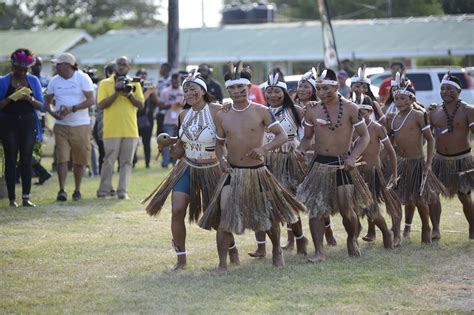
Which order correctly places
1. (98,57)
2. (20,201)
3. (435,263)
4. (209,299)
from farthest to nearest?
(98,57)
(20,201)
(435,263)
(209,299)

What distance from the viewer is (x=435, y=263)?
31.5ft

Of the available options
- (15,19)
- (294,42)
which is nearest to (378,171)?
(294,42)

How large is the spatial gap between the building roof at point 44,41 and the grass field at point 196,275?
36944 mm

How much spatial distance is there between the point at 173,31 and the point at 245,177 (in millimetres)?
15037

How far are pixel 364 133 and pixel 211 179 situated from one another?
1.62m

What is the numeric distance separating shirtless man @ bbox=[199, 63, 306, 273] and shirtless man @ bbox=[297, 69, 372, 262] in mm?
549

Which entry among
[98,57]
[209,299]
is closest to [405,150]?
[209,299]

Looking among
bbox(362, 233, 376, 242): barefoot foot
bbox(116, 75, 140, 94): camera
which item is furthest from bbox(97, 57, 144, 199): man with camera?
bbox(362, 233, 376, 242): barefoot foot

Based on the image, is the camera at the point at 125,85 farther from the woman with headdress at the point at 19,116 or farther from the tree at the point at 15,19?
the tree at the point at 15,19

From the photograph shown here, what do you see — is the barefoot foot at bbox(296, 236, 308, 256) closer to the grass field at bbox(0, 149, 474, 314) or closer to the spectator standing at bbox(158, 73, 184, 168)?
the grass field at bbox(0, 149, 474, 314)

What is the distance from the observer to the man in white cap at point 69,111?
13906 millimetres

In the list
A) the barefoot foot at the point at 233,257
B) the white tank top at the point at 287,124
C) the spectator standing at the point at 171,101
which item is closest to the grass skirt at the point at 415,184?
the white tank top at the point at 287,124

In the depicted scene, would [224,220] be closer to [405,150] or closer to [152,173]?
[405,150]

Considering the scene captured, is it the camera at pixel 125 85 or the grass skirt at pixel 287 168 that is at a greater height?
the camera at pixel 125 85
